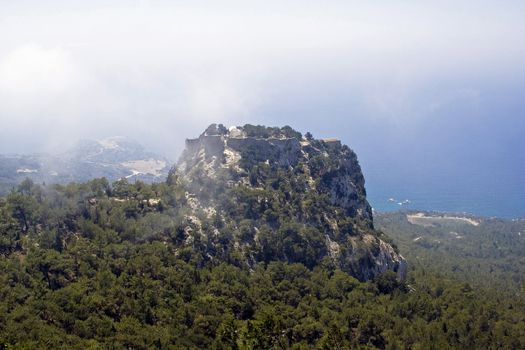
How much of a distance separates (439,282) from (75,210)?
181 feet

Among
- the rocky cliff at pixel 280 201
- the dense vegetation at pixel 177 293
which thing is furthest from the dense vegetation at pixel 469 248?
the dense vegetation at pixel 177 293

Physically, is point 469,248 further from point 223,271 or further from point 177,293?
point 177,293

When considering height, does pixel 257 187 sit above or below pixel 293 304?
above

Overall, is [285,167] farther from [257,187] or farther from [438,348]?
[438,348]

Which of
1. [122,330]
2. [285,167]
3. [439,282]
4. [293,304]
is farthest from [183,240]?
[439,282]

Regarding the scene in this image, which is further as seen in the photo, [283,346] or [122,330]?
[283,346]

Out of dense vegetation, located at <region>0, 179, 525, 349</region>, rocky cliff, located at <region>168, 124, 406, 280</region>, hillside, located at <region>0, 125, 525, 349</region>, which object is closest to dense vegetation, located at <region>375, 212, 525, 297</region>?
rocky cliff, located at <region>168, 124, 406, 280</region>

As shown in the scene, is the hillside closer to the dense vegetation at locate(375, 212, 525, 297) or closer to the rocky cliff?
the rocky cliff

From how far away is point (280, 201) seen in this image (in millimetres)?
84188

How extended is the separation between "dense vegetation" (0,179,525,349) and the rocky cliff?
0.75 meters

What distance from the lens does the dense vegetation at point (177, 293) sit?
48656 millimetres

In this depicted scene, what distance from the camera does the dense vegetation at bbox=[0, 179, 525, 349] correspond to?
4866 cm

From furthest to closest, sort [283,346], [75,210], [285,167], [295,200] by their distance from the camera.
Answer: [285,167] < [295,200] < [75,210] < [283,346]

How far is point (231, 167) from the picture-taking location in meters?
87.6
